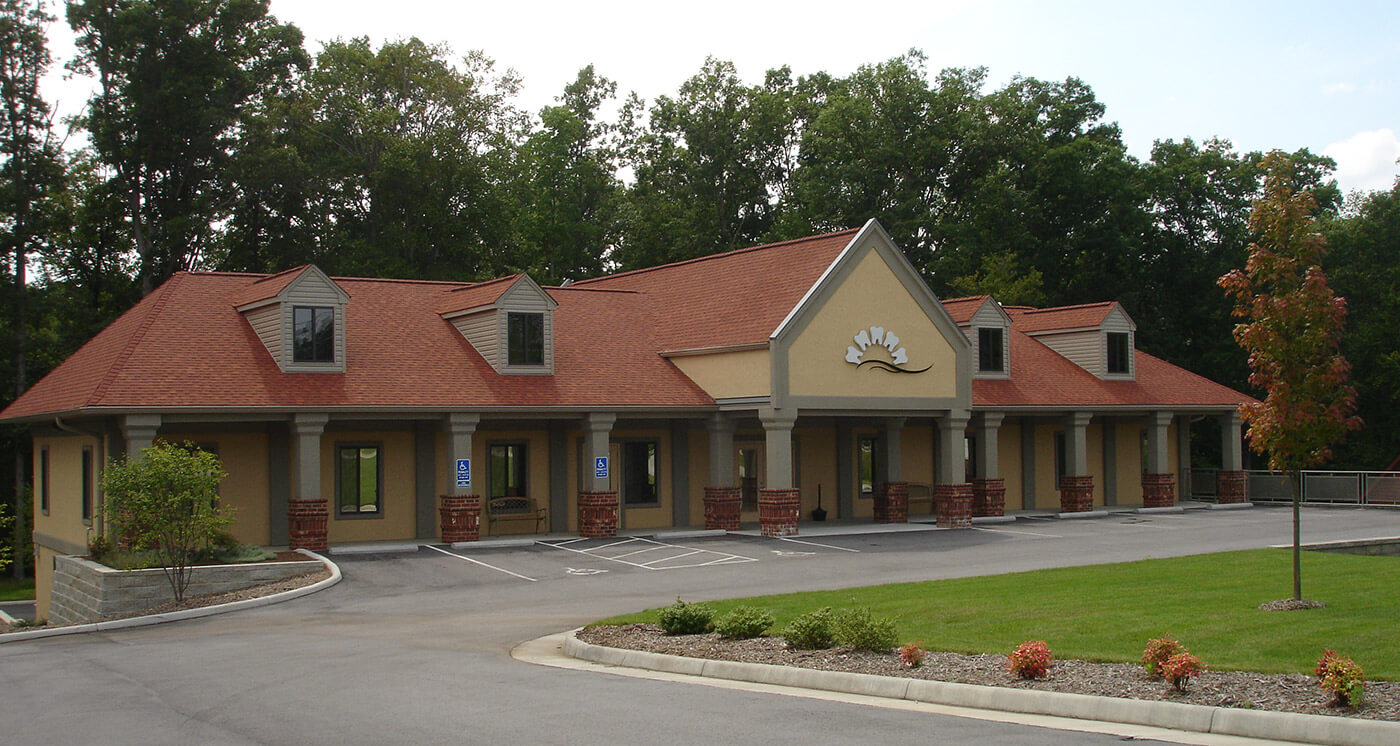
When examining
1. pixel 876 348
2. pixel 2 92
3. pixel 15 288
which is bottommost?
pixel 876 348

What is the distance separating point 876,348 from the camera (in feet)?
114

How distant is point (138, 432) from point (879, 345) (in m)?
18.8

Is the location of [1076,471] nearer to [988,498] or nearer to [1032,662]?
[988,498]

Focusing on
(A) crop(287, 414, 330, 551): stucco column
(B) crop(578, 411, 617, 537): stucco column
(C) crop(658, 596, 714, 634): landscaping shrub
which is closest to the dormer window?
(B) crop(578, 411, 617, 537): stucco column

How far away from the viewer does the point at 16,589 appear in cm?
4403

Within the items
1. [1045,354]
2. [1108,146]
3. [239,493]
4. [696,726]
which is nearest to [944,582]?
[696,726]

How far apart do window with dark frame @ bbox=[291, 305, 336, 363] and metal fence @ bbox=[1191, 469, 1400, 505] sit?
31810 mm

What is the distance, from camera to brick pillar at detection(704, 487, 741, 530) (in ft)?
112

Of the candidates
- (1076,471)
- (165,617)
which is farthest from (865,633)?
(1076,471)

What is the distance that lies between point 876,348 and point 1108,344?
43.9ft

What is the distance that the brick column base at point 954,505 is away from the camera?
35.9m

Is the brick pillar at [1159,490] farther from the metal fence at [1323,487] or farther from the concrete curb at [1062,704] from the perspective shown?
the concrete curb at [1062,704]

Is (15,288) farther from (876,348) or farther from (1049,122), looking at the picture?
(1049,122)

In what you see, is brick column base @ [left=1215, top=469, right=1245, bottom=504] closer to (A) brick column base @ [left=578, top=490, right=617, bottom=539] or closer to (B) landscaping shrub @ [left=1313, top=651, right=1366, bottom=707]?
(A) brick column base @ [left=578, top=490, right=617, bottom=539]
